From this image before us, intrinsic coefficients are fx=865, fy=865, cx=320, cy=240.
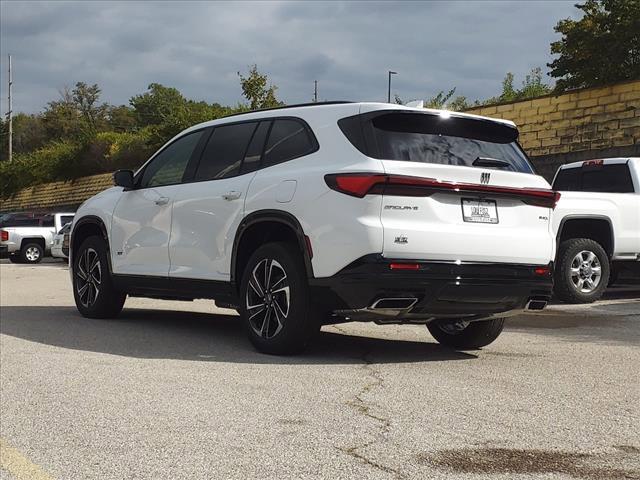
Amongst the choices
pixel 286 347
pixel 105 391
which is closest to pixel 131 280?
pixel 286 347

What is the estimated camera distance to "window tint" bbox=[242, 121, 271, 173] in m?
7.31

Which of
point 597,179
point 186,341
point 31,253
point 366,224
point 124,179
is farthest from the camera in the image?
point 31,253

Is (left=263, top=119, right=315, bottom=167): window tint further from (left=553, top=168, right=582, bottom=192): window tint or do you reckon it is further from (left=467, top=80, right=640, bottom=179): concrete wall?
(left=467, top=80, right=640, bottom=179): concrete wall

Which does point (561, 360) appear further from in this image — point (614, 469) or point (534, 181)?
point (614, 469)

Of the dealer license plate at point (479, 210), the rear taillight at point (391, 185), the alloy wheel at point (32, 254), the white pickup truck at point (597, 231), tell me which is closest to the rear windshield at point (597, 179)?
the white pickup truck at point (597, 231)

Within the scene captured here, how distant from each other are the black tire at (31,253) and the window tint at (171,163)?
2111 centimetres

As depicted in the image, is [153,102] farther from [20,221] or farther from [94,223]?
[94,223]

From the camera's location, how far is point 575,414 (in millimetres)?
4895

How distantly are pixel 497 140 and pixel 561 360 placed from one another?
183 cm

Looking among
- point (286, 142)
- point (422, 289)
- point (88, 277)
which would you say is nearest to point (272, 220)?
point (286, 142)

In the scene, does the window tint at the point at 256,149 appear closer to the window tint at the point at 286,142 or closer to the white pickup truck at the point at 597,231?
the window tint at the point at 286,142

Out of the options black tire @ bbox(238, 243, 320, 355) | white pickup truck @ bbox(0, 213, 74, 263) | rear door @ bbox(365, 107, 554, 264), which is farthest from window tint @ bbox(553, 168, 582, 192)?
white pickup truck @ bbox(0, 213, 74, 263)

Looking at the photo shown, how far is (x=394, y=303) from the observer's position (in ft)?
20.4

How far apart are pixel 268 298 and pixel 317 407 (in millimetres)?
1924
